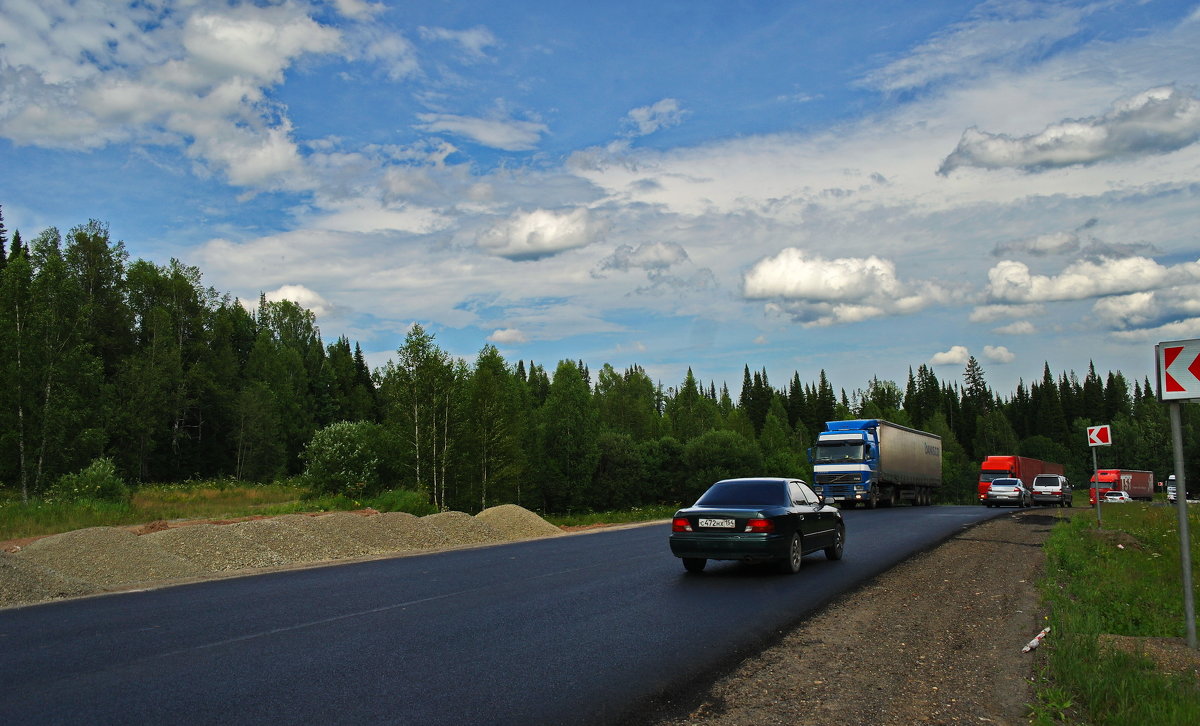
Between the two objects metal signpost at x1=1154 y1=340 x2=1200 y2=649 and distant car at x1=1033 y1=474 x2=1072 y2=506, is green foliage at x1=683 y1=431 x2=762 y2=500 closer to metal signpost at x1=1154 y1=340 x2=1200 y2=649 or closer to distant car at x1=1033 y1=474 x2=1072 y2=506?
distant car at x1=1033 y1=474 x2=1072 y2=506

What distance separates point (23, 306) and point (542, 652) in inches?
1523

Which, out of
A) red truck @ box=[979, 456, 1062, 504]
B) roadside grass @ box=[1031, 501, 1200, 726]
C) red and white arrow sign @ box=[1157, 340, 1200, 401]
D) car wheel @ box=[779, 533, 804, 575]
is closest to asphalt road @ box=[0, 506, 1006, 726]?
car wheel @ box=[779, 533, 804, 575]

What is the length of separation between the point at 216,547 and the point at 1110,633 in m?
16.2

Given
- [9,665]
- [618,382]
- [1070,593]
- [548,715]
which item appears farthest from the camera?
Result: [618,382]

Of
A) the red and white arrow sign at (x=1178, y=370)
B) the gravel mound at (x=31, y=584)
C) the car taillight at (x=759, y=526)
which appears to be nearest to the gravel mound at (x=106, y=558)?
the gravel mound at (x=31, y=584)

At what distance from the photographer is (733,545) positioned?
12242 millimetres

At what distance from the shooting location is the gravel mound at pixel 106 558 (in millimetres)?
14203

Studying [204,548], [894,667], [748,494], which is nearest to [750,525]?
[748,494]

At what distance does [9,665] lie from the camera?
7.11 metres

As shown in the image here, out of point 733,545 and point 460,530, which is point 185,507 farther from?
point 733,545

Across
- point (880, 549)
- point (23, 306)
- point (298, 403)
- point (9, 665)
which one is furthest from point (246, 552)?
point (298, 403)

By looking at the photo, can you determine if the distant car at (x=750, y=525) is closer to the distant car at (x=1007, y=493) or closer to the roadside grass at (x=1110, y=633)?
the roadside grass at (x=1110, y=633)

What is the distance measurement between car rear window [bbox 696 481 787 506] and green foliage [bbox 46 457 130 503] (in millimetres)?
24731

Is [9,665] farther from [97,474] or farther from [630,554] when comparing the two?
[97,474]
